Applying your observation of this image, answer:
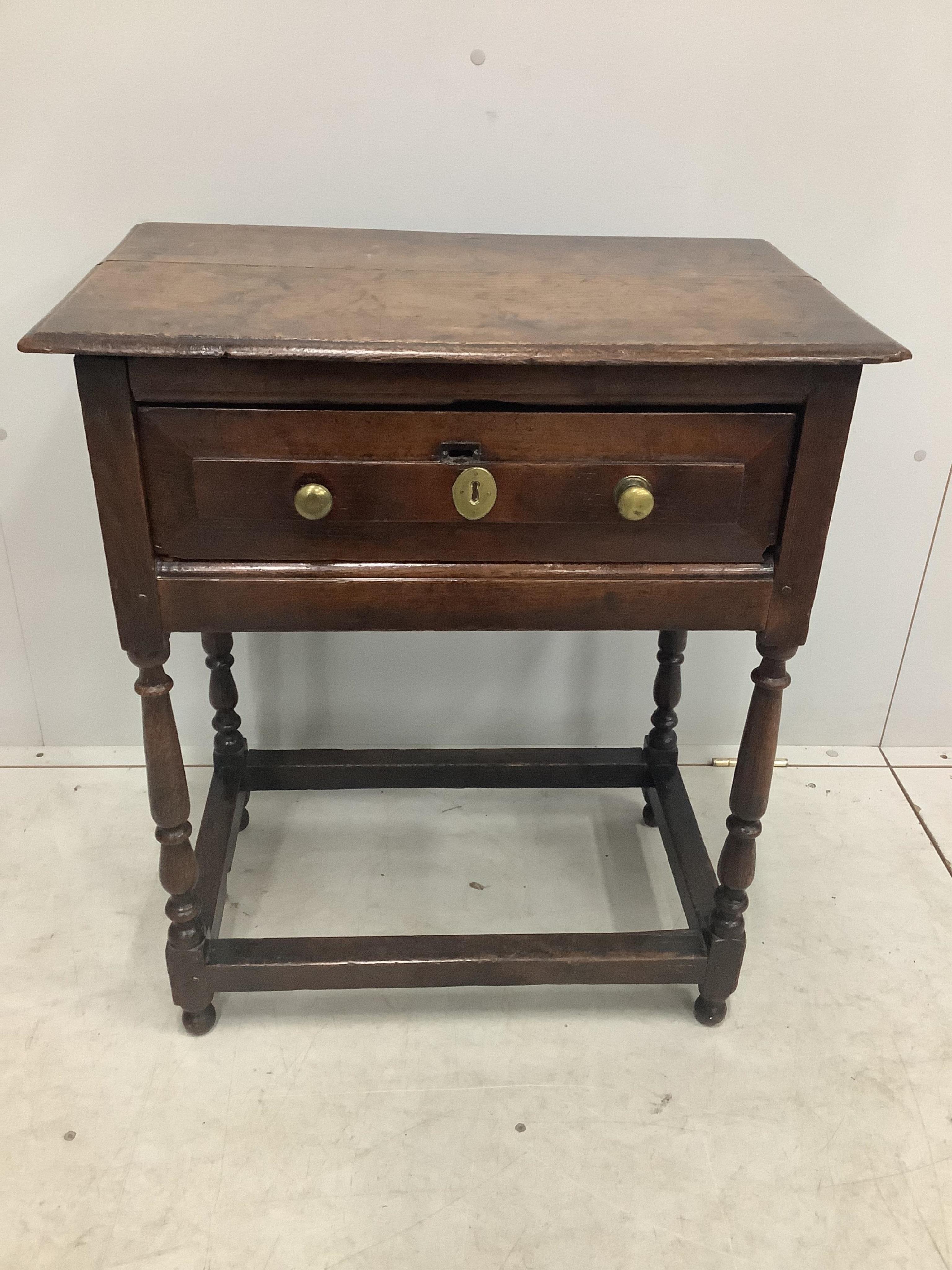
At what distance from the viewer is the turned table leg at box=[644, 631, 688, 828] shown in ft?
6.02

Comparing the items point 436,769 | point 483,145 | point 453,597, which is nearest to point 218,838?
point 436,769

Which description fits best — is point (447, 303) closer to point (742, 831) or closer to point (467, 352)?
point (467, 352)

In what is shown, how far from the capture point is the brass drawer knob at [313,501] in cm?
114

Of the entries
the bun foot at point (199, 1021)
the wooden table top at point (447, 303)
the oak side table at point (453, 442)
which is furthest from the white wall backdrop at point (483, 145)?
the bun foot at point (199, 1021)

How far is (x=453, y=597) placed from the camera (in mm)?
1223

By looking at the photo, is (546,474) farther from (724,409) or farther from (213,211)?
(213,211)

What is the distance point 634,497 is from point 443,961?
744 millimetres

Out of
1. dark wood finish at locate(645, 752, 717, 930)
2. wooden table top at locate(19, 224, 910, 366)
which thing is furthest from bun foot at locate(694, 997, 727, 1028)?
wooden table top at locate(19, 224, 910, 366)

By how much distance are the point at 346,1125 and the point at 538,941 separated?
37 centimetres

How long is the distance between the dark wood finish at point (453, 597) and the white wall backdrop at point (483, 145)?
2.39ft

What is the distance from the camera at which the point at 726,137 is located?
Answer: 1.61 metres

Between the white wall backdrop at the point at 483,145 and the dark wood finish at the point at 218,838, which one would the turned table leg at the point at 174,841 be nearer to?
the dark wood finish at the point at 218,838

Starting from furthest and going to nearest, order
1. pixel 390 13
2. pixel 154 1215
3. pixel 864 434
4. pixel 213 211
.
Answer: pixel 864 434 < pixel 213 211 < pixel 390 13 < pixel 154 1215

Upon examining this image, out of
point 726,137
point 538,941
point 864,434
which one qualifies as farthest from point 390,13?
point 538,941
